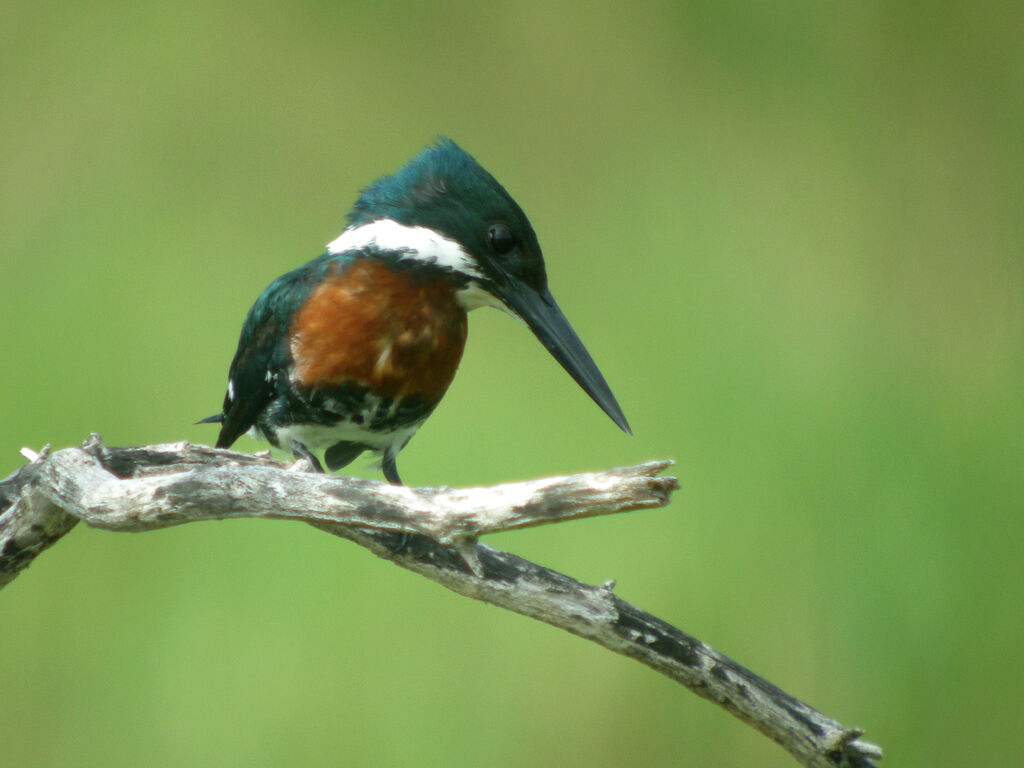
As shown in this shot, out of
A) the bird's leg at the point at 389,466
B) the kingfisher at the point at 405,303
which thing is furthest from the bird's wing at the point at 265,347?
the bird's leg at the point at 389,466

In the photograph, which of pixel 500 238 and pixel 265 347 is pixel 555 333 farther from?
pixel 265 347

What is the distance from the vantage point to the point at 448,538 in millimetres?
821

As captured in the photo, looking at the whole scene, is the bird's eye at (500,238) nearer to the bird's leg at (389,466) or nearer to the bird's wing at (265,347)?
the bird's wing at (265,347)

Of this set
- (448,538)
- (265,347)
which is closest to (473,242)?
(265,347)

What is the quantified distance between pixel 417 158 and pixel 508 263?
18cm

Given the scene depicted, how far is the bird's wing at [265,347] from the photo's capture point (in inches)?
47.3

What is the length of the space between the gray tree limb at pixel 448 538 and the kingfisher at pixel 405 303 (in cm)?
18

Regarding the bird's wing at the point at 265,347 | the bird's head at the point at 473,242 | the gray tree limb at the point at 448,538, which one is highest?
the bird's head at the point at 473,242

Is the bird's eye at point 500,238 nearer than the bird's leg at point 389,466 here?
Yes

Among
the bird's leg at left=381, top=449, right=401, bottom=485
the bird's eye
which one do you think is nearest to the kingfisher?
the bird's eye

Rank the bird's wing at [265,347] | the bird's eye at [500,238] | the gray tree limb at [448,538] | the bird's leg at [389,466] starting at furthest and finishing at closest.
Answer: the bird's leg at [389,466] < the bird's wing at [265,347] < the bird's eye at [500,238] < the gray tree limb at [448,538]

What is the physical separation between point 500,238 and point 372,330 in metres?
0.18

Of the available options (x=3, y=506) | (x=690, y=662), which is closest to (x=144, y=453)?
(x=3, y=506)

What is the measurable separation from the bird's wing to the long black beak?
0.24 m
